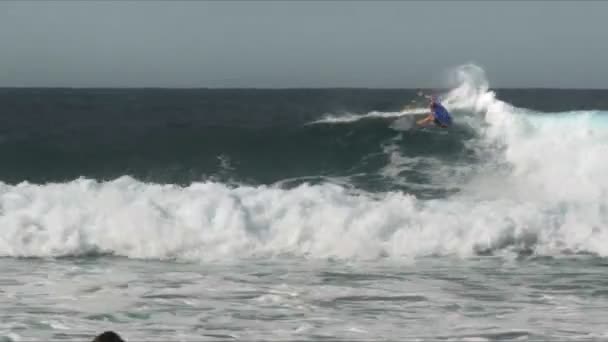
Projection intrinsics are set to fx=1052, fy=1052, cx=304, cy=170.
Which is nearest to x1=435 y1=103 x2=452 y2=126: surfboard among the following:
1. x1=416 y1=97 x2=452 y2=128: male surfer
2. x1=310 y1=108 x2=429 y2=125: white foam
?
x1=416 y1=97 x2=452 y2=128: male surfer

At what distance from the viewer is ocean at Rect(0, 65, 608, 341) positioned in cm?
1173

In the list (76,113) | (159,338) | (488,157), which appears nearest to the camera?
(159,338)

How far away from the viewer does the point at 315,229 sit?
17391 millimetres

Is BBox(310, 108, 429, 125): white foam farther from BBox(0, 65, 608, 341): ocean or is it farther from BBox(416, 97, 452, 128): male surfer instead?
BBox(416, 97, 452, 128): male surfer

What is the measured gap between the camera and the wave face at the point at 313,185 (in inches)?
666

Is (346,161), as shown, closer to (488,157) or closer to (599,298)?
(488,157)

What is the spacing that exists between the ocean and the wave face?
5 cm

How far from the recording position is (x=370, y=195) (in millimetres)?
20391

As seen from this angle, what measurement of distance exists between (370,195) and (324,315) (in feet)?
28.5

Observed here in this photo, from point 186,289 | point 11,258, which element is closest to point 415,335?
point 186,289

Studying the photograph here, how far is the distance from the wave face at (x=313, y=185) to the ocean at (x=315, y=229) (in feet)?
0.17

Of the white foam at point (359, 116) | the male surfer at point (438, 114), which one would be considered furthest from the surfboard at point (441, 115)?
the white foam at point (359, 116)

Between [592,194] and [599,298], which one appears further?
[592,194]

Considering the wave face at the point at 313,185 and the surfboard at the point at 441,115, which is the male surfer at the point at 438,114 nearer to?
the surfboard at the point at 441,115
